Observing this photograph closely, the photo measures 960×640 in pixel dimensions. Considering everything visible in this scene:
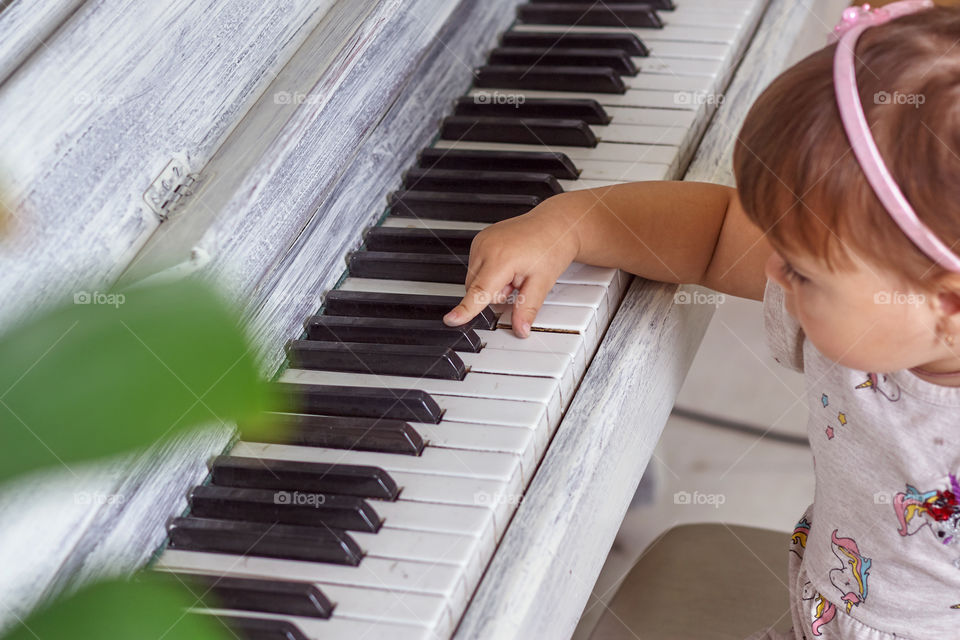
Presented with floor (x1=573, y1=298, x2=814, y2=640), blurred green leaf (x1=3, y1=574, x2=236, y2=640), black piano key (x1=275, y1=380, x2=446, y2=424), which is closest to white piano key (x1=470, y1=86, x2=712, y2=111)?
black piano key (x1=275, y1=380, x2=446, y2=424)

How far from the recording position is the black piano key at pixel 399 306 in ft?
3.50

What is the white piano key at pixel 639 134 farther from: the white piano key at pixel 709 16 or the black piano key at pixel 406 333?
the black piano key at pixel 406 333

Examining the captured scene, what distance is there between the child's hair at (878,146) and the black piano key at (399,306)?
371mm

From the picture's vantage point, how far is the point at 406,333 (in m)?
1.03

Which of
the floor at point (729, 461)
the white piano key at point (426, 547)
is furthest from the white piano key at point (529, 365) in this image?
the floor at point (729, 461)

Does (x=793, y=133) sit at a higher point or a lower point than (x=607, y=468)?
higher

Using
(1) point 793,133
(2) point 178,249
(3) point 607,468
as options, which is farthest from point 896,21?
(2) point 178,249

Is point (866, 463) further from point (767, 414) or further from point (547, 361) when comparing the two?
point (767, 414)

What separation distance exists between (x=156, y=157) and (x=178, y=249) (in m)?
0.22

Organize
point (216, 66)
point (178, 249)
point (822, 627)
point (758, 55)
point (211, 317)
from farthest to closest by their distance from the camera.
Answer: point (758, 55) < point (822, 627) < point (216, 66) < point (178, 249) < point (211, 317)

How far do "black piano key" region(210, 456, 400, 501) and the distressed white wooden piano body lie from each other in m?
0.03

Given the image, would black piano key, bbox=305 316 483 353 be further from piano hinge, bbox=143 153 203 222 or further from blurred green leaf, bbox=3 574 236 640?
blurred green leaf, bbox=3 574 236 640

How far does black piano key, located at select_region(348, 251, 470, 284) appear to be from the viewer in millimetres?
1121

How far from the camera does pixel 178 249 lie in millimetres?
688
